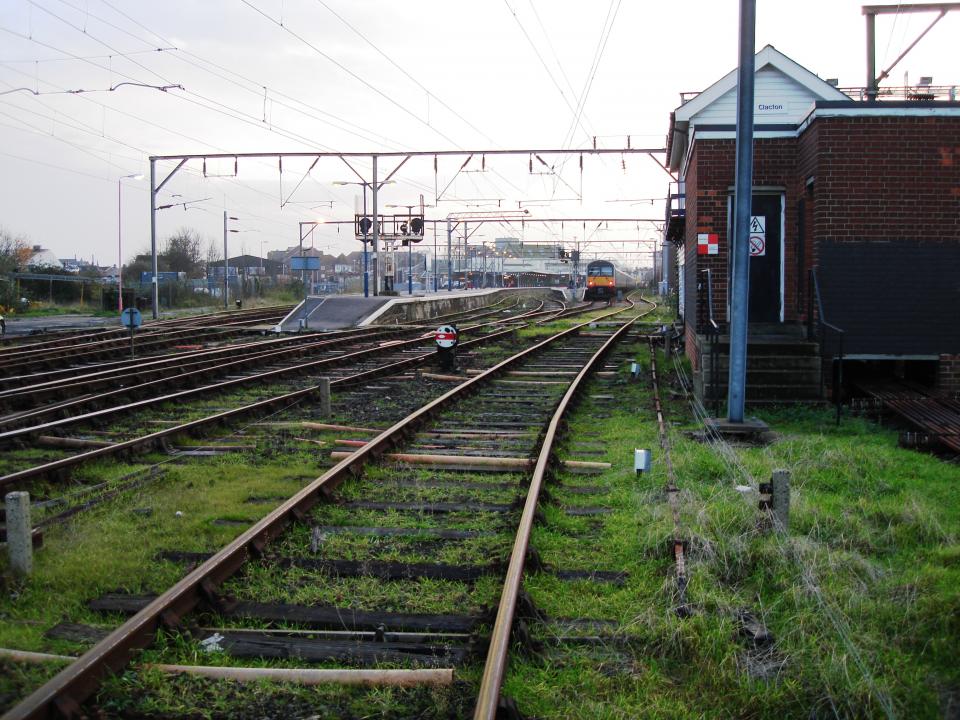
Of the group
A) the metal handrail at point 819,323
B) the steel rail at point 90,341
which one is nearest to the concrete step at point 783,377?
the metal handrail at point 819,323

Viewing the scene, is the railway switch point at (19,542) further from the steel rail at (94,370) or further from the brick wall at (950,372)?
the brick wall at (950,372)

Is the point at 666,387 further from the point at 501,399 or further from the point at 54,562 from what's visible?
the point at 54,562

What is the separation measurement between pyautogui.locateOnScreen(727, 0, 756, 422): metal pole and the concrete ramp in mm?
19939

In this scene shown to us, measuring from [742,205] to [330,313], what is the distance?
23.6 meters

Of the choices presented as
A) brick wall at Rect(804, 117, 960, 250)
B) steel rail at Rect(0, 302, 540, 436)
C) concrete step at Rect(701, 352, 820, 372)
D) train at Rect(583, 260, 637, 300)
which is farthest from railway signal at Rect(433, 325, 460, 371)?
train at Rect(583, 260, 637, 300)

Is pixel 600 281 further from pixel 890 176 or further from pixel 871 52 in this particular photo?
pixel 890 176

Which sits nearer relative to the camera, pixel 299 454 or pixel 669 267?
pixel 299 454

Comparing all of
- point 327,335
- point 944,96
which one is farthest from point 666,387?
point 944,96

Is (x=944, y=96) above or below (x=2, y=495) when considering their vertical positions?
Result: above

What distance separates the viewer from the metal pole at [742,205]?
9.09 metres

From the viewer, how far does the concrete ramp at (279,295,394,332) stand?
29.4 meters

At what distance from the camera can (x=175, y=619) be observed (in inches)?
174

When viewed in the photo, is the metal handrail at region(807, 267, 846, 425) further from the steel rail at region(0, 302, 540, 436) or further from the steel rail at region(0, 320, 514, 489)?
the steel rail at region(0, 302, 540, 436)

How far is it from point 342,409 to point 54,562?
6.49m
